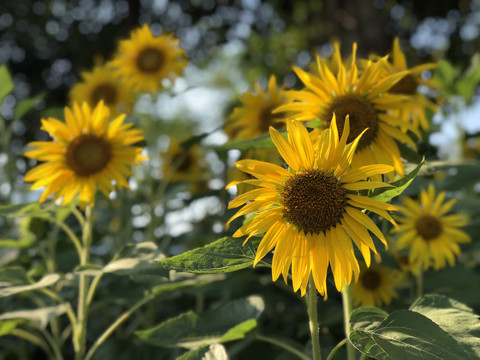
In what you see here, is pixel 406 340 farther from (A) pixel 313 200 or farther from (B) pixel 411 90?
(B) pixel 411 90

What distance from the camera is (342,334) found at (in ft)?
6.52

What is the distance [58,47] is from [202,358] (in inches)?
326

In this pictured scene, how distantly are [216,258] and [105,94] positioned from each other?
2.14 meters

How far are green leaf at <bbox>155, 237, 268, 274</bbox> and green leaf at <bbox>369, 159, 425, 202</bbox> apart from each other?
0.99 ft

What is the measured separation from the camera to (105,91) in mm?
3000

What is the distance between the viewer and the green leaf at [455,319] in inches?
40.6

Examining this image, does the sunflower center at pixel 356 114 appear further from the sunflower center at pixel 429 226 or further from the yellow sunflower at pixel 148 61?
the yellow sunflower at pixel 148 61

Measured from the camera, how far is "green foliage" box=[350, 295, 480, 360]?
38.0 inches

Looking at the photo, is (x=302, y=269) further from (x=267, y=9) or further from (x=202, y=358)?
(x=267, y=9)

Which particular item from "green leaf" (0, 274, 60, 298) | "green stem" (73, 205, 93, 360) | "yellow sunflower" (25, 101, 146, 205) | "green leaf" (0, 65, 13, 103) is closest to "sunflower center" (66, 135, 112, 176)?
"yellow sunflower" (25, 101, 146, 205)

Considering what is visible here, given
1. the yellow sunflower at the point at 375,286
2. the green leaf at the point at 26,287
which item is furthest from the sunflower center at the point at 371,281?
the green leaf at the point at 26,287

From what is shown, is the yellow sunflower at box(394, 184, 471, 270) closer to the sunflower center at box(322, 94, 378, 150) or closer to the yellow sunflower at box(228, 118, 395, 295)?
the sunflower center at box(322, 94, 378, 150)

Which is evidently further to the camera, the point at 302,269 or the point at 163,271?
the point at 163,271

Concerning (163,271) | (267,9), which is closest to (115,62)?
(163,271)
